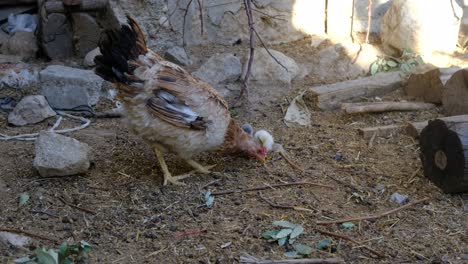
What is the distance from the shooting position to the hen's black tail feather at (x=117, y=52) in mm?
3891

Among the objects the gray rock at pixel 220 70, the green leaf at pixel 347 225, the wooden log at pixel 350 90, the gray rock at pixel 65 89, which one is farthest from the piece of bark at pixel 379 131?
the gray rock at pixel 65 89

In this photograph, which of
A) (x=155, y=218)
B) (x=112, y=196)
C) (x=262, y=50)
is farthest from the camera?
(x=262, y=50)

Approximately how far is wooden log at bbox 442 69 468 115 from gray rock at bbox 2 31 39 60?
402cm

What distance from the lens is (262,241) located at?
3379 mm

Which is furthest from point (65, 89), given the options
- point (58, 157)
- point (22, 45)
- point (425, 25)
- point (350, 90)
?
point (425, 25)

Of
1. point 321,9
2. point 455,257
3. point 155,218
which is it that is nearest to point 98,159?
point 155,218

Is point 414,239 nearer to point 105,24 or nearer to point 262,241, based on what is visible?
point 262,241

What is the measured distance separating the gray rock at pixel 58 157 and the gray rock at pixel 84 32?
219cm

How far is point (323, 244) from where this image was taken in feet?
10.9

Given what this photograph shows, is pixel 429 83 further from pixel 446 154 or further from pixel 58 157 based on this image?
pixel 58 157

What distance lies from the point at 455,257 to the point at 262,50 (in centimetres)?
315

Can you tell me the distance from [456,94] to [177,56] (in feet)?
8.24

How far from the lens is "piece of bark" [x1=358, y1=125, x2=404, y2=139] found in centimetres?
489

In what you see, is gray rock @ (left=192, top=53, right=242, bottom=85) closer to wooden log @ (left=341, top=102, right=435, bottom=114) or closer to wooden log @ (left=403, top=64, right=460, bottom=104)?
wooden log @ (left=341, top=102, right=435, bottom=114)
